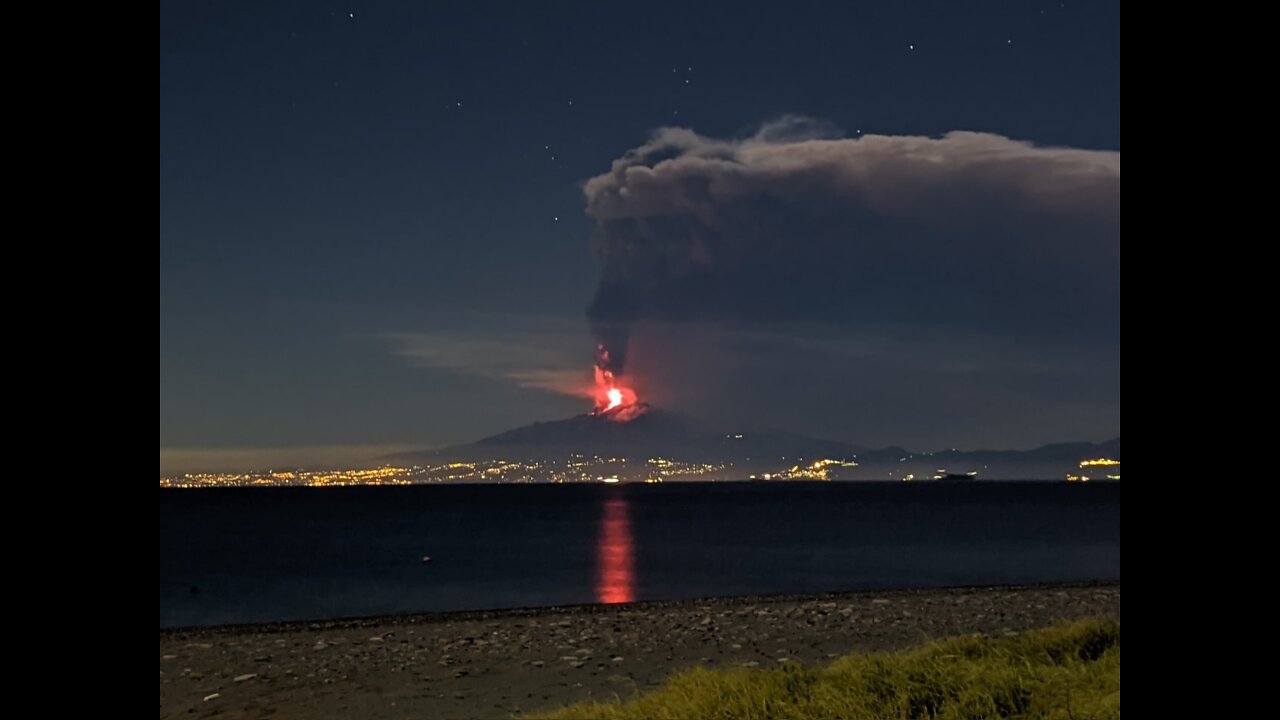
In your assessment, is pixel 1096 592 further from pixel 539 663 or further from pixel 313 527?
pixel 313 527

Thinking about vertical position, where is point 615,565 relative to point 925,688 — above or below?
below

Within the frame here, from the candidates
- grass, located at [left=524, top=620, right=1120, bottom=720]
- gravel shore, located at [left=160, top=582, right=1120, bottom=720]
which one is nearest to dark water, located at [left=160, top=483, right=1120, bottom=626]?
gravel shore, located at [left=160, top=582, right=1120, bottom=720]

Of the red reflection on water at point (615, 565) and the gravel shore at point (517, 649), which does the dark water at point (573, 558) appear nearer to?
the red reflection on water at point (615, 565)

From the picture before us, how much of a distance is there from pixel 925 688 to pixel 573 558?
57.0 meters

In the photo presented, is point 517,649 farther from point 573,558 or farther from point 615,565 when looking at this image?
point 573,558

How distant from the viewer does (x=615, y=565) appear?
5900 centimetres

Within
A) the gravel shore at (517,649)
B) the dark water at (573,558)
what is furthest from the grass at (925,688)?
the dark water at (573,558)

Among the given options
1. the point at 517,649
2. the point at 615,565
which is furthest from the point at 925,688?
the point at 615,565

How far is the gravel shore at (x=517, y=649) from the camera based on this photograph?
563 inches

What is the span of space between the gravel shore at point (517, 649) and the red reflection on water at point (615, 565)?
57.6 ft

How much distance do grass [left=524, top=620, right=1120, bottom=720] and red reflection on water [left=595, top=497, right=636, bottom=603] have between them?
31360 millimetres
